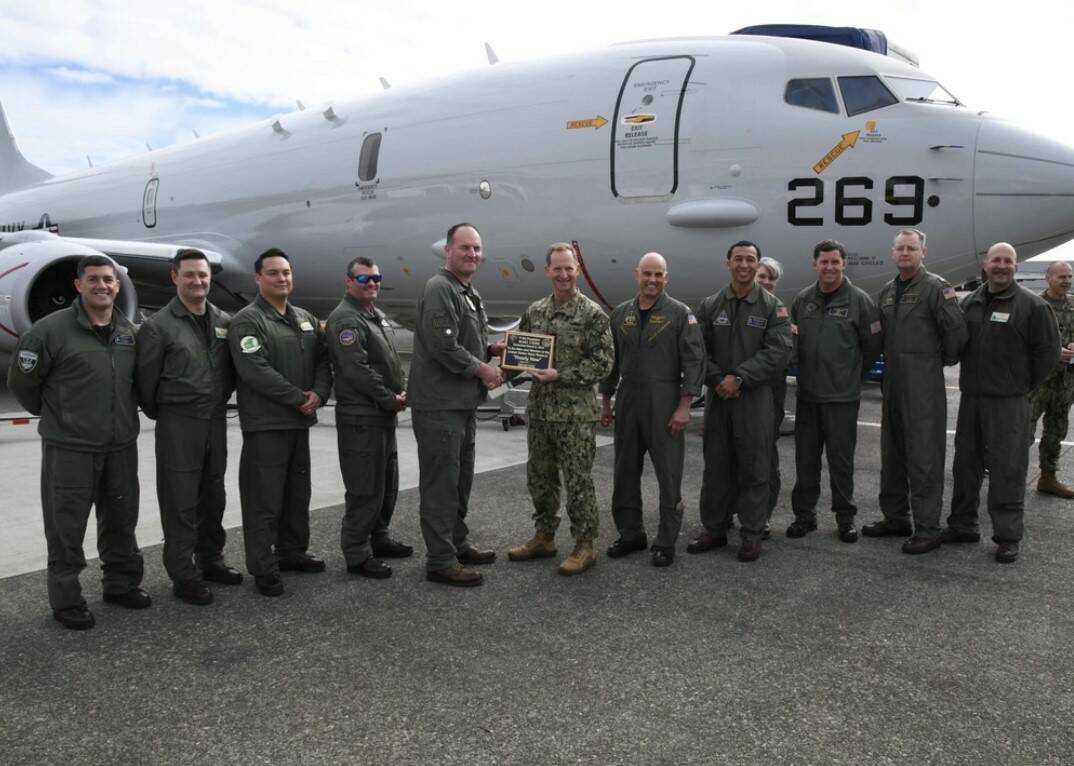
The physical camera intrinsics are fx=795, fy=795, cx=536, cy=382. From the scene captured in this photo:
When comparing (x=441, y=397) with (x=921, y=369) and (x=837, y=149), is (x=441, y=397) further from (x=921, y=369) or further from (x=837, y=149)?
(x=837, y=149)

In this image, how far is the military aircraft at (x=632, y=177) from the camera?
6238mm

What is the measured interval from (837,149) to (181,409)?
212 inches

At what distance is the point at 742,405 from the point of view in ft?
14.1

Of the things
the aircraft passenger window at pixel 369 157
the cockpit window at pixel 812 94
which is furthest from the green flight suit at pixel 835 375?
the aircraft passenger window at pixel 369 157

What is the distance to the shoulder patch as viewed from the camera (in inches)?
144

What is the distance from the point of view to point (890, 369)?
14.9 feet

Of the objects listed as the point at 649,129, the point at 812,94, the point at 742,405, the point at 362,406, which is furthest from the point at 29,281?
the point at 812,94

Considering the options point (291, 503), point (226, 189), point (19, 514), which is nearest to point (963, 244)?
point (291, 503)

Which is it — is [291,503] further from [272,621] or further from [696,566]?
[696,566]

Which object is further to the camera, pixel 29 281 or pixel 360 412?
Result: pixel 29 281

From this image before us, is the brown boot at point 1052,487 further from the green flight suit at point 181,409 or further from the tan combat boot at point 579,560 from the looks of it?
the green flight suit at point 181,409

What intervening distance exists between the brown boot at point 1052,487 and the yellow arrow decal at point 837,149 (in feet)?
9.33

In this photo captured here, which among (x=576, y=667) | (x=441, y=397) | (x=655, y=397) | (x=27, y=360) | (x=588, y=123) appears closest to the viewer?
(x=576, y=667)

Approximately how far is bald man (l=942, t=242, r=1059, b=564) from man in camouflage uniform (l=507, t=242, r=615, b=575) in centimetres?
208
